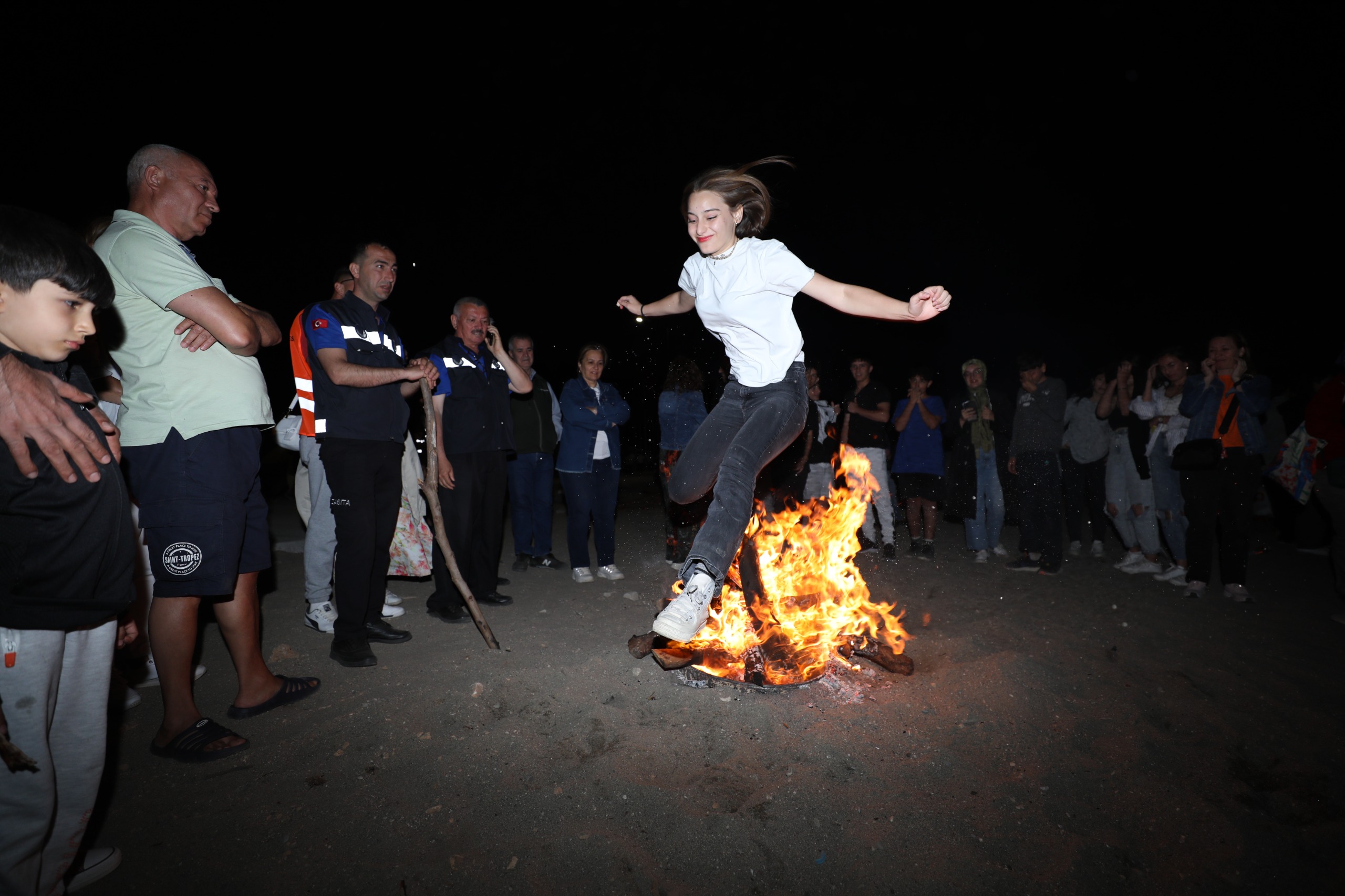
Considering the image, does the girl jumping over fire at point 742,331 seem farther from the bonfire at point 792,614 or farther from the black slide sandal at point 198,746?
the black slide sandal at point 198,746

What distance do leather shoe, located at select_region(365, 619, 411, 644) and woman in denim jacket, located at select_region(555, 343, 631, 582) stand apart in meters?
1.98

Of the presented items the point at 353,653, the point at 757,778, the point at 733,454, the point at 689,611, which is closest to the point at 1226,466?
the point at 733,454

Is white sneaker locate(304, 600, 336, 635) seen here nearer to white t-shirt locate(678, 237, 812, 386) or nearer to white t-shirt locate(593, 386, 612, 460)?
white t-shirt locate(593, 386, 612, 460)

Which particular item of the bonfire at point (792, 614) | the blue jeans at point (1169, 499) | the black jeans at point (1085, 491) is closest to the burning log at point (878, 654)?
the bonfire at point (792, 614)

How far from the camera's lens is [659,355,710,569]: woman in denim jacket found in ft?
20.5

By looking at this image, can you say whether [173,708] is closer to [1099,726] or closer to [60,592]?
[60,592]

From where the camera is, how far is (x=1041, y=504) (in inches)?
243

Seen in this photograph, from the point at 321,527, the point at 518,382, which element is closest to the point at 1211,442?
the point at 518,382

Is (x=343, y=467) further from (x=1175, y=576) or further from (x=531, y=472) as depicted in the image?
(x=1175, y=576)

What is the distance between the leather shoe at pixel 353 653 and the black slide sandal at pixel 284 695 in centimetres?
22

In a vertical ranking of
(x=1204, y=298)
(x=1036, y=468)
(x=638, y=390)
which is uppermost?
(x=1204, y=298)

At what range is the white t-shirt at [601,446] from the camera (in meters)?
6.04

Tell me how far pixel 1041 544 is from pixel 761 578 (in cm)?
394

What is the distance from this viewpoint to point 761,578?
12.9 feet
